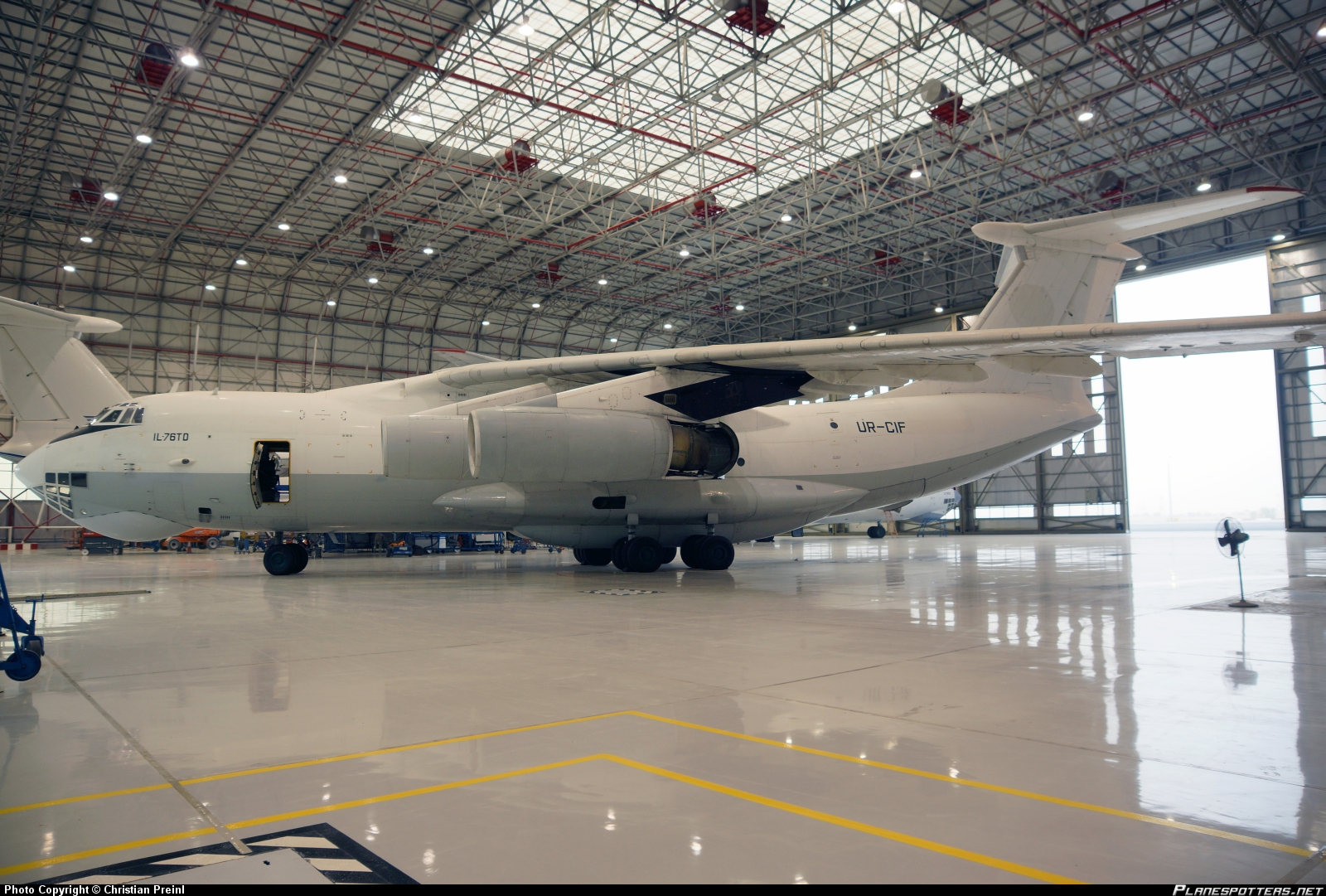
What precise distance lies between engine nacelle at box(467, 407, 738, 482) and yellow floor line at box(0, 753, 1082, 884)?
9.02 metres

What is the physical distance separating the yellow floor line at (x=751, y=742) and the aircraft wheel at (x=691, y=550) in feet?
35.8

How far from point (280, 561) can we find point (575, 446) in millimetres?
7182

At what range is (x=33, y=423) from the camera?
18.5 m

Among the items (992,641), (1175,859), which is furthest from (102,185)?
(1175,859)

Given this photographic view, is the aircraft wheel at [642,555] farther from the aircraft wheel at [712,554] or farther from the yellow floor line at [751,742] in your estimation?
the yellow floor line at [751,742]

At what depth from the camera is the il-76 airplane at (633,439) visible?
40.9ft

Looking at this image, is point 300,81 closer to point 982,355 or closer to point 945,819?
point 982,355

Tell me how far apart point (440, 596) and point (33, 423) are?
13863 mm

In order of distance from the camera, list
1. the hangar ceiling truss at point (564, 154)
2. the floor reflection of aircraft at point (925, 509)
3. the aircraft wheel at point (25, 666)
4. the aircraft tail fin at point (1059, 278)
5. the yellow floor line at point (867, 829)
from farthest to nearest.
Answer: the floor reflection of aircraft at point (925, 509)
the hangar ceiling truss at point (564, 154)
the aircraft tail fin at point (1059, 278)
the aircraft wheel at point (25, 666)
the yellow floor line at point (867, 829)

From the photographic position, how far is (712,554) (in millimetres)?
15234

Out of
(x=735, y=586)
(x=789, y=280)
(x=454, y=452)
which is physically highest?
(x=789, y=280)

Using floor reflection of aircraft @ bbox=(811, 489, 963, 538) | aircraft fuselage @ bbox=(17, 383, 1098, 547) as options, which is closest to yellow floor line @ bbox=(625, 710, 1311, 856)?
aircraft fuselage @ bbox=(17, 383, 1098, 547)

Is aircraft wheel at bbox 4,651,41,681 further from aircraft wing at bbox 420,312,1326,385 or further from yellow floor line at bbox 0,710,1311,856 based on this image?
aircraft wing at bbox 420,312,1326,385

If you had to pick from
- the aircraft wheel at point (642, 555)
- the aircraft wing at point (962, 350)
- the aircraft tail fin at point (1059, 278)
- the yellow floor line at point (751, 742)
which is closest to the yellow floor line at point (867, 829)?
the yellow floor line at point (751, 742)
